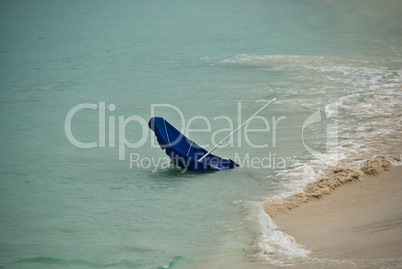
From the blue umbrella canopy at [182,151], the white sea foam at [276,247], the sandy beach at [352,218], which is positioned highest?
the blue umbrella canopy at [182,151]

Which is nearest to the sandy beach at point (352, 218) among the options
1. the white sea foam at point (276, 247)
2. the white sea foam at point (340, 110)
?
the white sea foam at point (276, 247)

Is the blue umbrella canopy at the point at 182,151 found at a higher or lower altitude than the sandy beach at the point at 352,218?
higher

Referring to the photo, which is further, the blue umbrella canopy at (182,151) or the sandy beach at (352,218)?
the blue umbrella canopy at (182,151)

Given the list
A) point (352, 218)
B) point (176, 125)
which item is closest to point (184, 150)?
point (352, 218)

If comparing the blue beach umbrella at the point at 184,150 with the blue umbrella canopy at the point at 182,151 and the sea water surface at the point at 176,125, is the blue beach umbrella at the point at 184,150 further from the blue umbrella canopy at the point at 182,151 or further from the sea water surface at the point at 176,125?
the sea water surface at the point at 176,125

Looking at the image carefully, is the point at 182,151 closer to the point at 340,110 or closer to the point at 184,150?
the point at 184,150

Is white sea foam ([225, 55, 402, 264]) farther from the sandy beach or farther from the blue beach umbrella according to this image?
the blue beach umbrella
